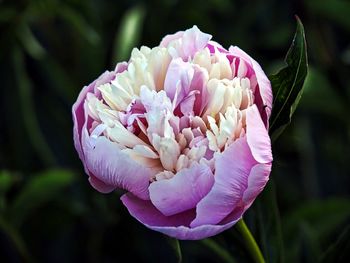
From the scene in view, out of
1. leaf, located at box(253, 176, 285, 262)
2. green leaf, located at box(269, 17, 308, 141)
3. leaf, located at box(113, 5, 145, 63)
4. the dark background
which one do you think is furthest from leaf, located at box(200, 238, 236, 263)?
leaf, located at box(113, 5, 145, 63)

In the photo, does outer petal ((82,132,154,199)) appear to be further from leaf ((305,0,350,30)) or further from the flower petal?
leaf ((305,0,350,30))

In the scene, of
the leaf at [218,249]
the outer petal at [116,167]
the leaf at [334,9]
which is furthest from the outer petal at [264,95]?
the leaf at [334,9]

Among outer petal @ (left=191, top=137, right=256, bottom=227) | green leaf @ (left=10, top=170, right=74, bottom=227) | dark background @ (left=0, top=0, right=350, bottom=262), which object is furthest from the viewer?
dark background @ (left=0, top=0, right=350, bottom=262)

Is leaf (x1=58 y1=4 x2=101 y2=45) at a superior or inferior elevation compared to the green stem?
superior

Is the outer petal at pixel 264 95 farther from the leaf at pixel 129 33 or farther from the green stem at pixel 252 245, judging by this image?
the leaf at pixel 129 33

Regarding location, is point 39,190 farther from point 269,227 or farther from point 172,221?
point 172,221

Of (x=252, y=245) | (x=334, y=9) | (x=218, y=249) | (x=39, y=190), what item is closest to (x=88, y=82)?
(x=39, y=190)
